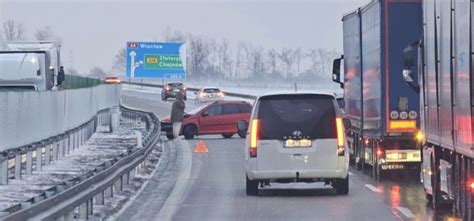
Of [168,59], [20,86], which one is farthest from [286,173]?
[168,59]

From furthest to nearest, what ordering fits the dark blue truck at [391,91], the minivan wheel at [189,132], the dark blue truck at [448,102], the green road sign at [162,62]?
the green road sign at [162,62] < the minivan wheel at [189,132] < the dark blue truck at [391,91] < the dark blue truck at [448,102]

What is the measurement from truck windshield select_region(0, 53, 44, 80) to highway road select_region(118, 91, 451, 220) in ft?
32.2

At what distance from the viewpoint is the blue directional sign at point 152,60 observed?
249 ft

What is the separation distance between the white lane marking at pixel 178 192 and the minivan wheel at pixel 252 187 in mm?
1165

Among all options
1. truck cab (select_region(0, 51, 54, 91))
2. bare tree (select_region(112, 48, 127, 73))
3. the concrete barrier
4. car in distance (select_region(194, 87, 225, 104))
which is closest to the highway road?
the concrete barrier

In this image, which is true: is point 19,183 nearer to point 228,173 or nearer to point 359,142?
point 228,173

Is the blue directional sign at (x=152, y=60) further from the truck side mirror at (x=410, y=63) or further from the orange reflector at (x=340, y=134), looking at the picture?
the orange reflector at (x=340, y=134)

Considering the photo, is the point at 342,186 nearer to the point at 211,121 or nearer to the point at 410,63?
the point at 410,63

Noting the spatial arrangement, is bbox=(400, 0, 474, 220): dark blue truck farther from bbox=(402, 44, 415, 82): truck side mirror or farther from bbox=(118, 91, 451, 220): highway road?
bbox=(118, 91, 451, 220): highway road

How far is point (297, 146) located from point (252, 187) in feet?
3.86

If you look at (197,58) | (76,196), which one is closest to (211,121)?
(76,196)

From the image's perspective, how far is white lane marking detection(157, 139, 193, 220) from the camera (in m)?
16.4

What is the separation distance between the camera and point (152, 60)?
76375mm

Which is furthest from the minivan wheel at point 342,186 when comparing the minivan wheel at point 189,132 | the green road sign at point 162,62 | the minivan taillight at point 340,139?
the green road sign at point 162,62
